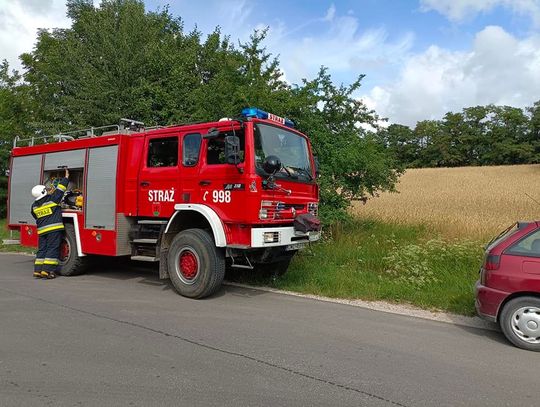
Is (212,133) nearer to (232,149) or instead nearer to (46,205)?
(232,149)

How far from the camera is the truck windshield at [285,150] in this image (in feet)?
23.4

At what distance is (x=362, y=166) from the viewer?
11719mm

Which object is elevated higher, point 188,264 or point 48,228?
point 48,228

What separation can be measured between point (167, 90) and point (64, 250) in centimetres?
1020

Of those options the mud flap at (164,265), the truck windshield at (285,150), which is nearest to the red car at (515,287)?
the truck windshield at (285,150)

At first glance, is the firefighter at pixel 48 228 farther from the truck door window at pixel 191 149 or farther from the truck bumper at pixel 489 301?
the truck bumper at pixel 489 301

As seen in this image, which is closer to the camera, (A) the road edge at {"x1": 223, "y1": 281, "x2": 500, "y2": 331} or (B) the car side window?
(B) the car side window

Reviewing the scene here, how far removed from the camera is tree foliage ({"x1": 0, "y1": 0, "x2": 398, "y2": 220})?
11.7 metres

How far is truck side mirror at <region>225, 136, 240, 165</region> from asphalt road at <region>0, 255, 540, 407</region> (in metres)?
2.14

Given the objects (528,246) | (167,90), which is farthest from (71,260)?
(167,90)

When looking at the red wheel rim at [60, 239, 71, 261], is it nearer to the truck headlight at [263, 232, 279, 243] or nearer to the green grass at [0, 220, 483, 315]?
the green grass at [0, 220, 483, 315]

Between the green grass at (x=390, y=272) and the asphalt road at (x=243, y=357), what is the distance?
93 centimetres

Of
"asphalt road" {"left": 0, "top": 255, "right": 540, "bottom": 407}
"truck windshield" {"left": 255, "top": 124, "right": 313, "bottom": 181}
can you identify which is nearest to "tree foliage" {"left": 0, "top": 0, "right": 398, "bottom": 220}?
"truck windshield" {"left": 255, "top": 124, "right": 313, "bottom": 181}

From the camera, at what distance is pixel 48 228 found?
29.6 ft
